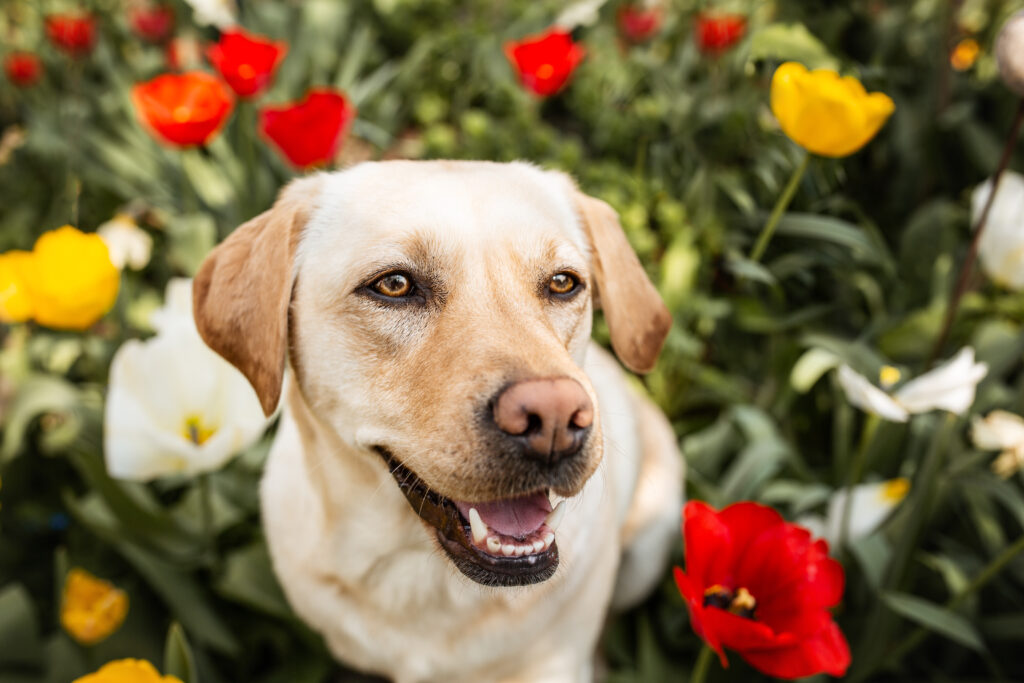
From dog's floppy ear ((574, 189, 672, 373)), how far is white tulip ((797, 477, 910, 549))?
0.77m

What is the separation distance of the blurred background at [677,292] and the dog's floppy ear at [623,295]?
476mm

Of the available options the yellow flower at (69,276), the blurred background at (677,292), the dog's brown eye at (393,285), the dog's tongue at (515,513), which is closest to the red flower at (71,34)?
the blurred background at (677,292)

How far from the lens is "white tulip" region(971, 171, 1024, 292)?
6.68 ft

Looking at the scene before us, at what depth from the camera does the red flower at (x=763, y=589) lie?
1231 millimetres

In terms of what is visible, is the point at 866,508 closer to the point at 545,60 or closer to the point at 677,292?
the point at 677,292

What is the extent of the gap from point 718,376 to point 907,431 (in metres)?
0.68

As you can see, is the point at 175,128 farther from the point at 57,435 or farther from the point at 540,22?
the point at 540,22

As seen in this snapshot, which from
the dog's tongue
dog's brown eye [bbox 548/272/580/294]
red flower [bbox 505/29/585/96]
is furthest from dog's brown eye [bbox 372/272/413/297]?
red flower [bbox 505/29/585/96]

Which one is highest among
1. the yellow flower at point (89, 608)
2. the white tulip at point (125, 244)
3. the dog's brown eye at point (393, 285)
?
the dog's brown eye at point (393, 285)

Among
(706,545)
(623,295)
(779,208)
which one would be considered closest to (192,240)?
(623,295)

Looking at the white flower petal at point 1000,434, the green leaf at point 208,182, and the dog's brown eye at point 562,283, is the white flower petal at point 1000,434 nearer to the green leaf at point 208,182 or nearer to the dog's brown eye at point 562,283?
the dog's brown eye at point 562,283

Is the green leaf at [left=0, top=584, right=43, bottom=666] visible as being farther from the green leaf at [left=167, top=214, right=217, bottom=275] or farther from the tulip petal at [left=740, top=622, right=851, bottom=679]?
the tulip petal at [left=740, top=622, right=851, bottom=679]

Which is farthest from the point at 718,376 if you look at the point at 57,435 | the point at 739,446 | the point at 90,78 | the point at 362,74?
the point at 90,78

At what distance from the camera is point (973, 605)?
6.96ft
